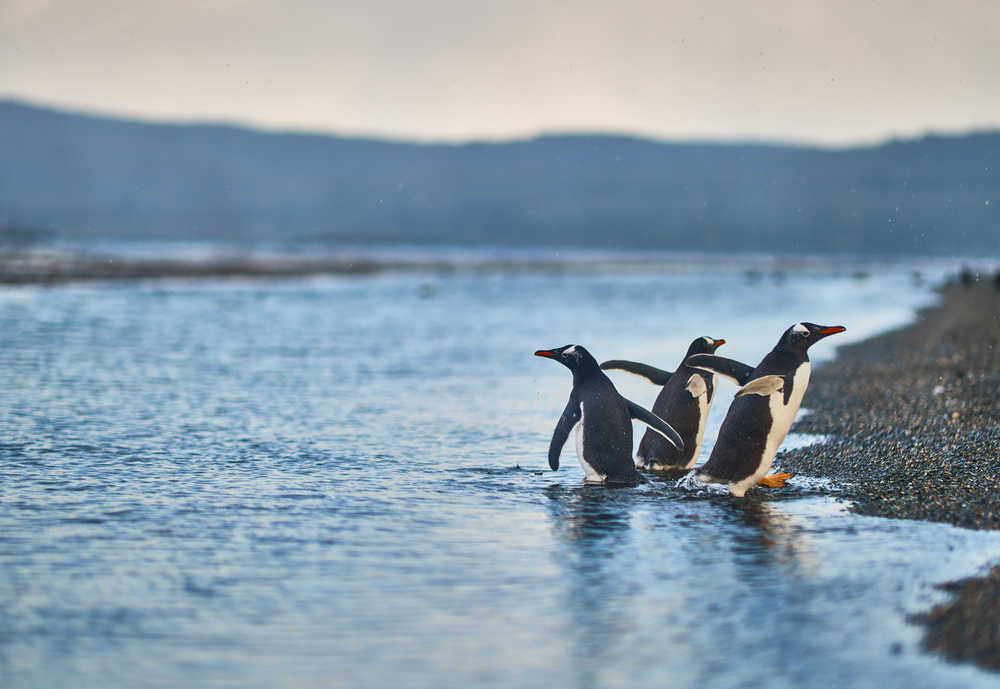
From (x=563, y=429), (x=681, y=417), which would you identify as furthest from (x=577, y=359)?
(x=681, y=417)

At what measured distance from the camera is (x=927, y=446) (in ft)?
35.1

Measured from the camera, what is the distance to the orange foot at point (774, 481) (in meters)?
9.23

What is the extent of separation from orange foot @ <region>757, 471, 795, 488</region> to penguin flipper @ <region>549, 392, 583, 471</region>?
1.58 m

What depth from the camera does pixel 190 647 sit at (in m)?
5.43

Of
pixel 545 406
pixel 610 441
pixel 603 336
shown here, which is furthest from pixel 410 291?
pixel 610 441

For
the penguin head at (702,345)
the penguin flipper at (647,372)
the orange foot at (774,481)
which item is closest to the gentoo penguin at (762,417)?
the orange foot at (774,481)

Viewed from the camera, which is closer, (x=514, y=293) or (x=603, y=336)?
(x=603, y=336)

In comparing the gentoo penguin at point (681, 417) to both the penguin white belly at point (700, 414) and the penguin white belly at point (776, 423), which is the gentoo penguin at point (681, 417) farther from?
the penguin white belly at point (776, 423)

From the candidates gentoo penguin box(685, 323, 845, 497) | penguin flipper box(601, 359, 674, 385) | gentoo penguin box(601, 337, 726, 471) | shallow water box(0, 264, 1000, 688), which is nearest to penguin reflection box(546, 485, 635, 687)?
shallow water box(0, 264, 1000, 688)

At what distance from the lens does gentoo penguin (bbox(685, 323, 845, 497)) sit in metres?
9.02

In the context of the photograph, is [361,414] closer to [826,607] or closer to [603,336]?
[826,607]

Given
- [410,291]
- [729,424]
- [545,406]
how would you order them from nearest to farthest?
[729,424] < [545,406] < [410,291]

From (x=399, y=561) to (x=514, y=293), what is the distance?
50.7m

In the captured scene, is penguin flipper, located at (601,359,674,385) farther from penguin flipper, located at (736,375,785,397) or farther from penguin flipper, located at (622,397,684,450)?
penguin flipper, located at (736,375,785,397)
